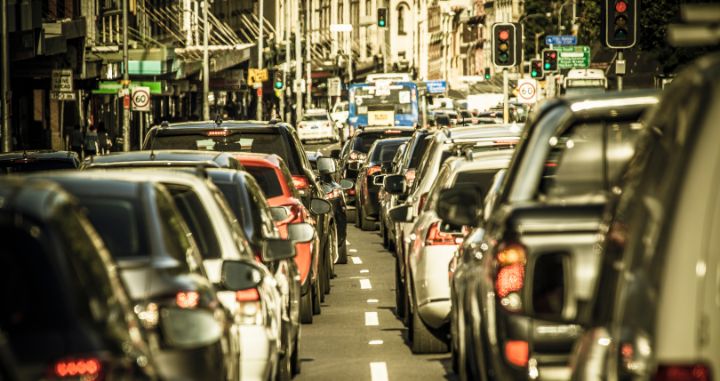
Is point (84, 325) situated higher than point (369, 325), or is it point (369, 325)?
point (84, 325)

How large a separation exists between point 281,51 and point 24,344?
384 ft

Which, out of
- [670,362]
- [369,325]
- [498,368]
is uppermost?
[670,362]

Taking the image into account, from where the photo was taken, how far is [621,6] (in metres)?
28.9

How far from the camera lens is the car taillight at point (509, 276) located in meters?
7.92

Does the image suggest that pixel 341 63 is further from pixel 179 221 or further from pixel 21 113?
pixel 179 221

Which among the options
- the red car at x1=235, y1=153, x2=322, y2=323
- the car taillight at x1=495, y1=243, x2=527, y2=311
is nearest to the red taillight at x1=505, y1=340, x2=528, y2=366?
the car taillight at x1=495, y1=243, x2=527, y2=311

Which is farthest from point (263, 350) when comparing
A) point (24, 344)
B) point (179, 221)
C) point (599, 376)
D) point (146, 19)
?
point (146, 19)

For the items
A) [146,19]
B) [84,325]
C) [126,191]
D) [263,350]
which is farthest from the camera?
[146,19]

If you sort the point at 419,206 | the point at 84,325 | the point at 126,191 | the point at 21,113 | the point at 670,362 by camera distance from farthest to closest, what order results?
1. the point at 21,113
2. the point at 419,206
3. the point at 126,191
4. the point at 84,325
5. the point at 670,362

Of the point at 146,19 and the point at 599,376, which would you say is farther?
the point at 146,19

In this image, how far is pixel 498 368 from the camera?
8094mm

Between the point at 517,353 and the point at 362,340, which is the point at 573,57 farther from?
the point at 517,353

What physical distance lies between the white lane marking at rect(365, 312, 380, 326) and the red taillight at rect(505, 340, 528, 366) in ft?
28.0

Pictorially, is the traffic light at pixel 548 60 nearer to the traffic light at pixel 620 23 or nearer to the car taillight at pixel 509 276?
the traffic light at pixel 620 23
